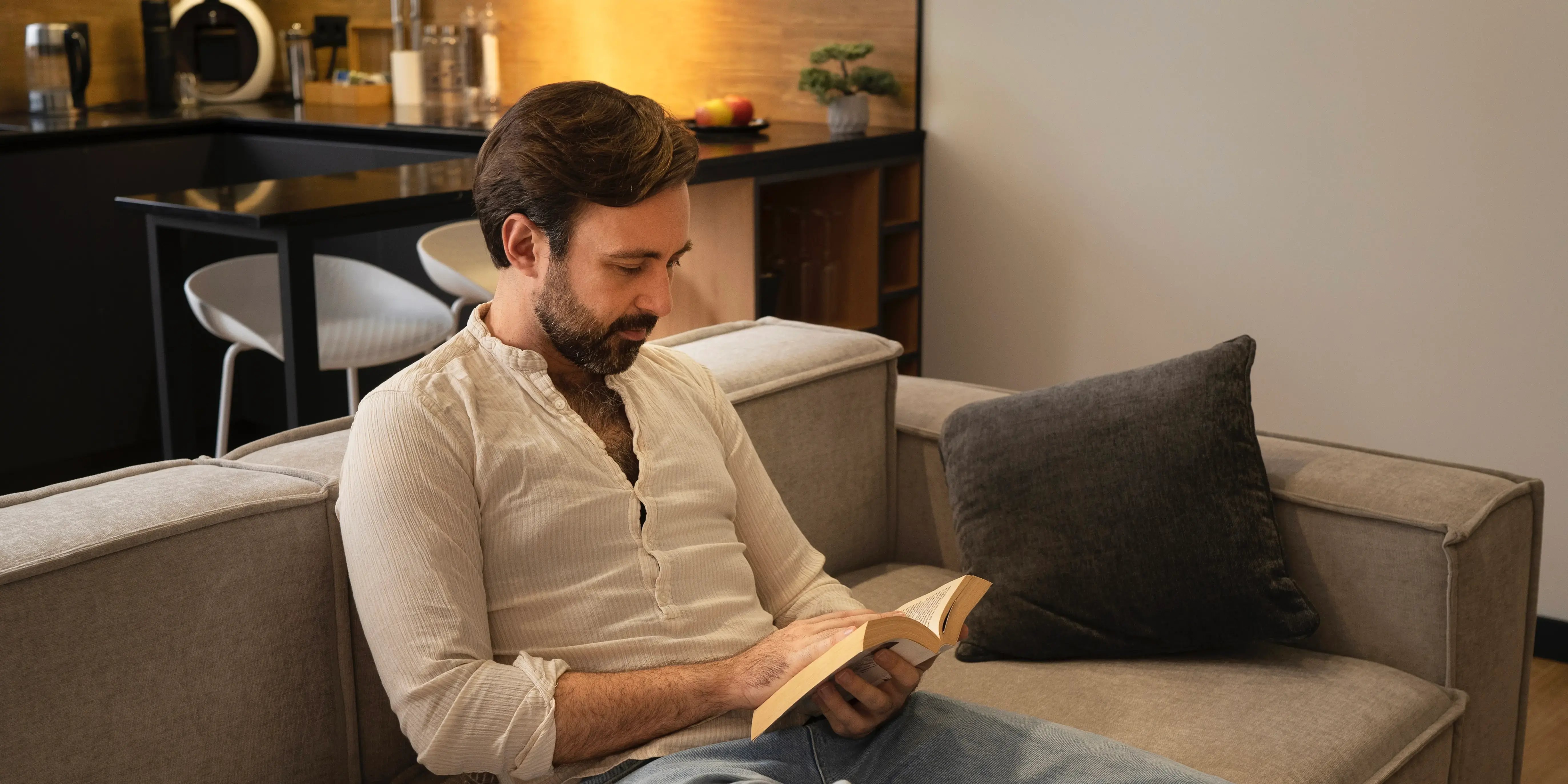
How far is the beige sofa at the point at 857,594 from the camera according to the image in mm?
1196

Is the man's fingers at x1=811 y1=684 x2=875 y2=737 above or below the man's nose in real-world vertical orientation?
below

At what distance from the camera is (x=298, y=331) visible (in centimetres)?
229

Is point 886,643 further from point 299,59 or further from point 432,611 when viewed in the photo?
point 299,59

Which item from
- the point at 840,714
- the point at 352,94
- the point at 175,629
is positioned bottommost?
the point at 840,714

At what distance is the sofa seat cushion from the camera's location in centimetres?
153

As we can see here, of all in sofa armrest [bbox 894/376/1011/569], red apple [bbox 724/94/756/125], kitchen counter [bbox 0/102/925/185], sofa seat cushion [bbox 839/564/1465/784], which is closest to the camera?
sofa seat cushion [bbox 839/564/1465/784]

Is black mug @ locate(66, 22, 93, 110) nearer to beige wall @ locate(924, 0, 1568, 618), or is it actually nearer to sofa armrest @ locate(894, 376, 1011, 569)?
beige wall @ locate(924, 0, 1568, 618)

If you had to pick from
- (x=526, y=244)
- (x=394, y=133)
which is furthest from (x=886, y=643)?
(x=394, y=133)

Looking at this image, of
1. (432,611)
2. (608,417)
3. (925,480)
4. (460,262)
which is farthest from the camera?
(460,262)

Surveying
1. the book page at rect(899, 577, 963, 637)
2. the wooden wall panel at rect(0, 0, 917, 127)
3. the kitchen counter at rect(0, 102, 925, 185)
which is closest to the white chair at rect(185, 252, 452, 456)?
the kitchen counter at rect(0, 102, 925, 185)

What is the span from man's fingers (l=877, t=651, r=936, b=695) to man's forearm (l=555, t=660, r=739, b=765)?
0.50 ft

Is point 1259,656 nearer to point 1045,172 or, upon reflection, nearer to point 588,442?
point 588,442

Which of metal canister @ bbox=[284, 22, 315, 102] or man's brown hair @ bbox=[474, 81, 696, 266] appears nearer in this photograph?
man's brown hair @ bbox=[474, 81, 696, 266]

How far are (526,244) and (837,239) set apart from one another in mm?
2143
